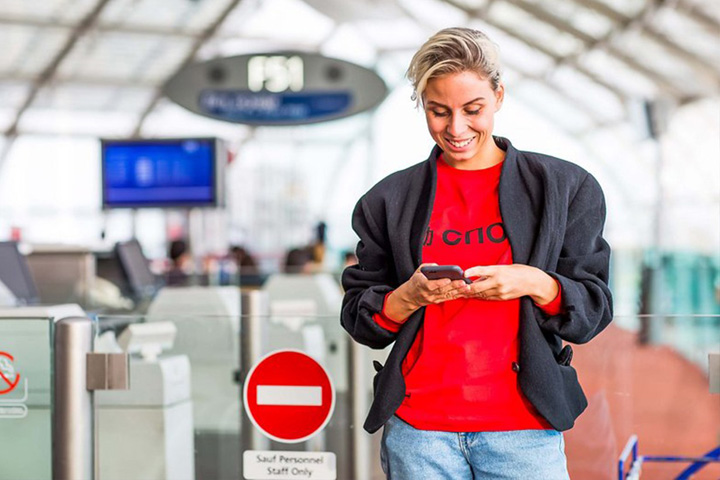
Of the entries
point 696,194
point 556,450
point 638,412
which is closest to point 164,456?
point 638,412

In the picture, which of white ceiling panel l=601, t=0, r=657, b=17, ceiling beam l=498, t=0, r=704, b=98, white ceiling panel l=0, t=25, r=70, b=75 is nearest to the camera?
white ceiling panel l=601, t=0, r=657, b=17

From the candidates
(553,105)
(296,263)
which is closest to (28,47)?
(553,105)

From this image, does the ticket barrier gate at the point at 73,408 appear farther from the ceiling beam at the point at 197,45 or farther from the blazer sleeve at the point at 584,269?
the ceiling beam at the point at 197,45

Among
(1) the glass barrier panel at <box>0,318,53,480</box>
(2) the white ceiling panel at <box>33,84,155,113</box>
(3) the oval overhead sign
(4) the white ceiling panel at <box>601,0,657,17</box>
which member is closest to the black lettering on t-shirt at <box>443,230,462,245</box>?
(1) the glass barrier panel at <box>0,318,53,480</box>

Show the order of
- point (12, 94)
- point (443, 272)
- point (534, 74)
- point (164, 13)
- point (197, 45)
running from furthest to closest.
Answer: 1. point (534, 74)
2. point (197, 45)
3. point (12, 94)
4. point (164, 13)
5. point (443, 272)

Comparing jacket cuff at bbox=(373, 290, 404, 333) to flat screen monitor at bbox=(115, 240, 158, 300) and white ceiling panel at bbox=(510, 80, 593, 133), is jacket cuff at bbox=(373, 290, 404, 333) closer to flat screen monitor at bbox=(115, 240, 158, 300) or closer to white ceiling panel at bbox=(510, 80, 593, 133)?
flat screen monitor at bbox=(115, 240, 158, 300)

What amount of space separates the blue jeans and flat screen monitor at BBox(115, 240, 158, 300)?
5921mm

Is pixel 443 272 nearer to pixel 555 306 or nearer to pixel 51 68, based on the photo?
pixel 555 306

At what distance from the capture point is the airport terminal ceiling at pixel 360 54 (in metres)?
17.6

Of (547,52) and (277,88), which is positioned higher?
(547,52)

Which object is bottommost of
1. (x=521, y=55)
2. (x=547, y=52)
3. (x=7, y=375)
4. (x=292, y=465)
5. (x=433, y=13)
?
(x=292, y=465)

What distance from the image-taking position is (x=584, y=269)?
5.64ft

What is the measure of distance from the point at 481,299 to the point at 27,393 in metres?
1.53

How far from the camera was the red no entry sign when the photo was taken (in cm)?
268
